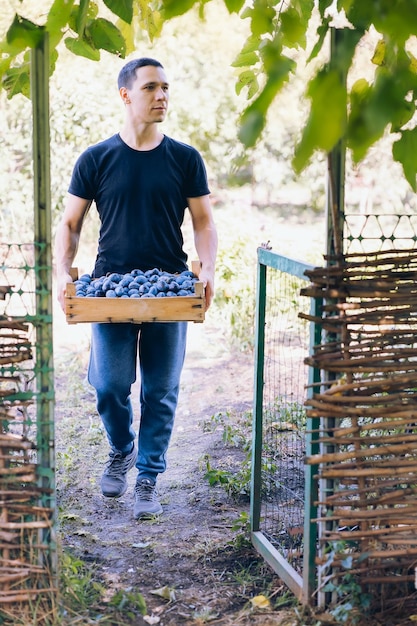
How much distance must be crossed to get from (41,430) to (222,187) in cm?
1142

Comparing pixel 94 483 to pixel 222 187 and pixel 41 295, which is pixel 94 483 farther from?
pixel 222 187

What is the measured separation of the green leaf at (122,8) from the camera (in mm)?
2797

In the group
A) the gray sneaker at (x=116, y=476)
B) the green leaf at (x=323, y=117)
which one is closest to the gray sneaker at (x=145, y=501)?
the gray sneaker at (x=116, y=476)

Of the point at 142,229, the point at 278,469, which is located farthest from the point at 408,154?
the point at 278,469

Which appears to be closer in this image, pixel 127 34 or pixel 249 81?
pixel 127 34

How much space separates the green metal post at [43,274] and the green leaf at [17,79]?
0.61 metres

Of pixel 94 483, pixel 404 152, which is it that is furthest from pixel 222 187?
pixel 404 152

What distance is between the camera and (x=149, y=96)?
168 inches

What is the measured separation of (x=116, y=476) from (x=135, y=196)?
144 cm

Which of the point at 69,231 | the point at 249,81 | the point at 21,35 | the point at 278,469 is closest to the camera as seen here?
the point at 21,35

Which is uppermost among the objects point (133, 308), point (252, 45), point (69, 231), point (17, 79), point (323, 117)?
Result: point (252, 45)

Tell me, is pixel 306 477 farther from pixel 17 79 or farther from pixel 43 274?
pixel 17 79

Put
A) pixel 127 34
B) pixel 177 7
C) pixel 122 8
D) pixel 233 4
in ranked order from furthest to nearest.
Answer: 1. pixel 127 34
2. pixel 122 8
3. pixel 233 4
4. pixel 177 7

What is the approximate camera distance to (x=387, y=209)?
517 inches
